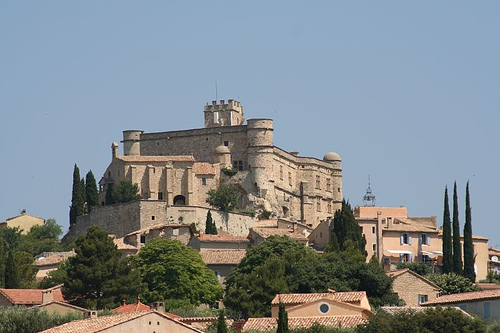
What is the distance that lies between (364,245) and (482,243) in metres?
9.59

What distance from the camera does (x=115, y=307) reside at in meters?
68.9

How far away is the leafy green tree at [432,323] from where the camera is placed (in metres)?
49.0

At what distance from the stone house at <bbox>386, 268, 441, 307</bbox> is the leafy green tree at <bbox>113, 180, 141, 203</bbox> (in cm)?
3672

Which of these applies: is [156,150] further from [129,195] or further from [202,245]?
[202,245]

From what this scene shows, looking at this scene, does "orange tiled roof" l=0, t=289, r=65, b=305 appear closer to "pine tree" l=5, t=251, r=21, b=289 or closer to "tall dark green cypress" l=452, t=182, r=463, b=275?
"pine tree" l=5, t=251, r=21, b=289

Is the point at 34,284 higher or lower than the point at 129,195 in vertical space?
lower

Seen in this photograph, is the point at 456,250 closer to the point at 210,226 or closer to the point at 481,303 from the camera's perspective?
the point at 210,226

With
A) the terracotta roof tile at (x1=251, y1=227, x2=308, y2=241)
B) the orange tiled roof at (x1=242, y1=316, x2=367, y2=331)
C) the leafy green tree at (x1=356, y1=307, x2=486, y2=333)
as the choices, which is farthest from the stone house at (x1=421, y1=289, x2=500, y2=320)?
the terracotta roof tile at (x1=251, y1=227, x2=308, y2=241)

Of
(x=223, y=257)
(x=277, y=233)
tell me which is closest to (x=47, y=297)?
(x=223, y=257)

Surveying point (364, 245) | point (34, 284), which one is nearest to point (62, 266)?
point (34, 284)

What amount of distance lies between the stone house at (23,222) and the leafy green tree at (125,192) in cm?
870

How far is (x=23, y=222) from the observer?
11331 cm

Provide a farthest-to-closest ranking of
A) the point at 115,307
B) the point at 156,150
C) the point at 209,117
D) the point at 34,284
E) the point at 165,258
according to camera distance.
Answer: the point at 209,117
the point at 156,150
the point at 34,284
the point at 165,258
the point at 115,307

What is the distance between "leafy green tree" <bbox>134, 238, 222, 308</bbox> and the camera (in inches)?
2921
